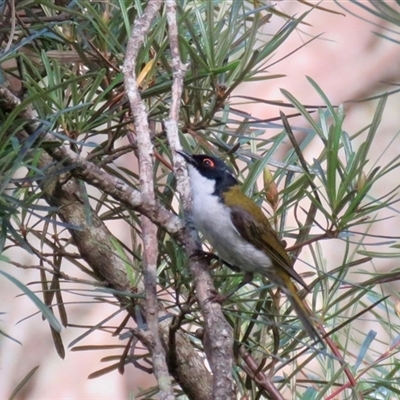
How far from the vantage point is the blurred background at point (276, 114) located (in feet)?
10.6

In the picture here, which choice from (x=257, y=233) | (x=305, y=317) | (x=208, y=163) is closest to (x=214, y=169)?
Answer: (x=208, y=163)

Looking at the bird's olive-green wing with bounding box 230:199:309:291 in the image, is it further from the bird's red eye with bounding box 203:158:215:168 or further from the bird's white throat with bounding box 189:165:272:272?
the bird's red eye with bounding box 203:158:215:168

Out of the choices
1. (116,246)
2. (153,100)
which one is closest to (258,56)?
(153,100)

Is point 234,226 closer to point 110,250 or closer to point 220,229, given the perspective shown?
point 220,229

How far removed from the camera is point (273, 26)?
13.7 ft

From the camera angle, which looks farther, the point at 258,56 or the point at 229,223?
the point at 229,223

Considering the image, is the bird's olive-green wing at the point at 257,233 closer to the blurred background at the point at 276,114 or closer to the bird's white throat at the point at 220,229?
the bird's white throat at the point at 220,229

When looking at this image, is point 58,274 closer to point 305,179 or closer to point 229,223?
point 305,179

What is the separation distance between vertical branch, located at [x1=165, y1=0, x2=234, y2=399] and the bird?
193 millimetres

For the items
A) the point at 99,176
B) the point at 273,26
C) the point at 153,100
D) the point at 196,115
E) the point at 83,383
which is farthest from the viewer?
the point at 273,26

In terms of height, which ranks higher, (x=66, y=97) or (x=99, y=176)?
(x=66, y=97)

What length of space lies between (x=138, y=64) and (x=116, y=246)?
0.93 ft

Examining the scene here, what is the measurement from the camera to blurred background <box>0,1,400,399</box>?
10.6ft

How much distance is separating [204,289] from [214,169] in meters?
0.53
